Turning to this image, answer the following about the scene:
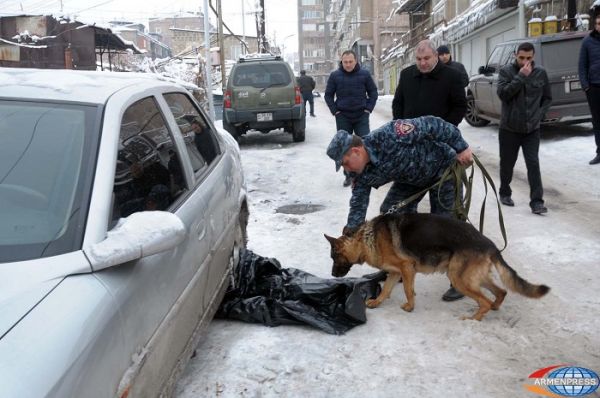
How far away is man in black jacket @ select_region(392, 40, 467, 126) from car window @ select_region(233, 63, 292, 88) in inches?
277

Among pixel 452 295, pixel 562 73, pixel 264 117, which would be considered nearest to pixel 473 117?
pixel 562 73

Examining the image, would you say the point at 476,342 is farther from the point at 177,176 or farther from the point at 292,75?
the point at 292,75

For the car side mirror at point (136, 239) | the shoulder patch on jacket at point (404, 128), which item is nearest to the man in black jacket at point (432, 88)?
the shoulder patch on jacket at point (404, 128)

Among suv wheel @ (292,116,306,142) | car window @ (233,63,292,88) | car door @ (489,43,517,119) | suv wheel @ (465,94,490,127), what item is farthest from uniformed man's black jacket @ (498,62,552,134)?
car window @ (233,63,292,88)

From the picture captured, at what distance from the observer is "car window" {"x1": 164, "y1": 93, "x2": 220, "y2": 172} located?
3.30 metres

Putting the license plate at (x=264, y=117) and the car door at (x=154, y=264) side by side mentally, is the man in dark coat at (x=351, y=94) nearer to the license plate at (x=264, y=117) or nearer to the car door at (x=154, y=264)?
the license plate at (x=264, y=117)

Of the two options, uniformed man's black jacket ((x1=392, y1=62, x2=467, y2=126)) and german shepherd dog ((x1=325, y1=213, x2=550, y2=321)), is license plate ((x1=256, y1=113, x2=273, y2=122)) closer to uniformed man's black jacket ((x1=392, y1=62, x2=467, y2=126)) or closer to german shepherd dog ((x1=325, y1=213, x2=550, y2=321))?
uniformed man's black jacket ((x1=392, y1=62, x2=467, y2=126))

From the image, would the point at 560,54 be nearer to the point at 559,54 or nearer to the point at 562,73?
the point at 559,54

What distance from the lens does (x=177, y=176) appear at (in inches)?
113

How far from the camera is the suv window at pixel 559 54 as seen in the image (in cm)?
952

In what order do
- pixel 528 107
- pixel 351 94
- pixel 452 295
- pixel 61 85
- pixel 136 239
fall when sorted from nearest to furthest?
pixel 136 239
pixel 61 85
pixel 452 295
pixel 528 107
pixel 351 94

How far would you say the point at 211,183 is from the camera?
327 centimetres

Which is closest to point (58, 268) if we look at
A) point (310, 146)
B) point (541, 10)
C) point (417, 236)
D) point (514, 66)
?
point (417, 236)

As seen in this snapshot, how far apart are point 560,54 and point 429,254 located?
7.72 metres
